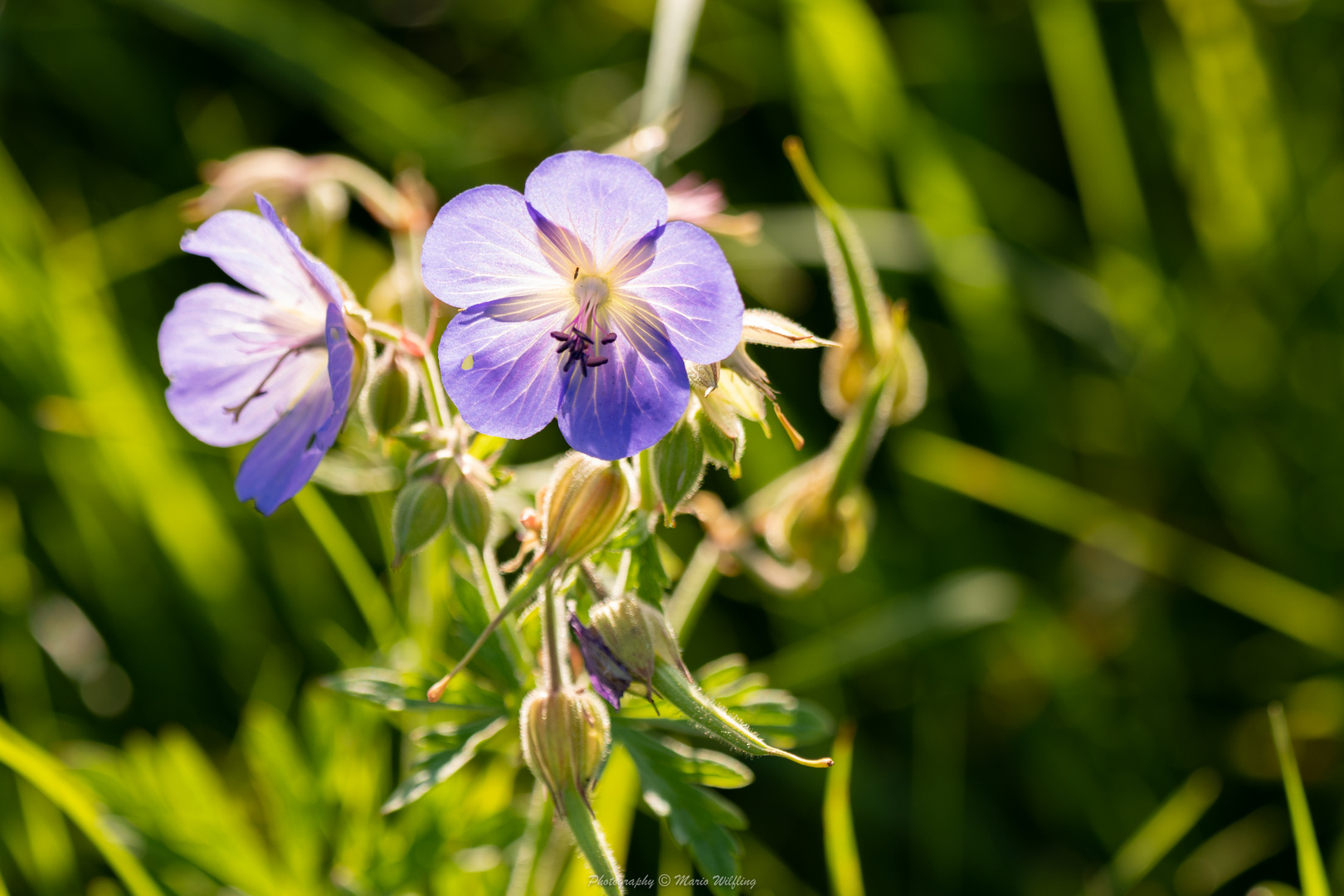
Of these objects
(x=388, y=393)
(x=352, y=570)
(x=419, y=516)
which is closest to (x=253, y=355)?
(x=388, y=393)

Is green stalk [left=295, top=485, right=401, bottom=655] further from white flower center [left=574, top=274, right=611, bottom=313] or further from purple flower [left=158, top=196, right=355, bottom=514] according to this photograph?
white flower center [left=574, top=274, right=611, bottom=313]

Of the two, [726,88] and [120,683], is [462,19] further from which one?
[120,683]

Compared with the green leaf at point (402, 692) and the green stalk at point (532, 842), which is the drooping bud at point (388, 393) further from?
the green stalk at point (532, 842)

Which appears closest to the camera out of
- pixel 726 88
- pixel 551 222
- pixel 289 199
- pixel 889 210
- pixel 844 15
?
pixel 551 222

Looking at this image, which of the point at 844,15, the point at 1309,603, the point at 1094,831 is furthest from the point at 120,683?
the point at 1309,603

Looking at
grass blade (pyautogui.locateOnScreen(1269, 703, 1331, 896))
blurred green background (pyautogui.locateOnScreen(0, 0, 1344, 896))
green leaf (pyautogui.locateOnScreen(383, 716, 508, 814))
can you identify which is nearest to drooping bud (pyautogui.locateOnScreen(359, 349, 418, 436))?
green leaf (pyautogui.locateOnScreen(383, 716, 508, 814))

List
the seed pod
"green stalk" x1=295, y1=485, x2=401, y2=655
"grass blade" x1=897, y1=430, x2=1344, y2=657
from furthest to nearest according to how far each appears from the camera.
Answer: "grass blade" x1=897, y1=430, x2=1344, y2=657 → "green stalk" x1=295, y1=485, x2=401, y2=655 → the seed pod

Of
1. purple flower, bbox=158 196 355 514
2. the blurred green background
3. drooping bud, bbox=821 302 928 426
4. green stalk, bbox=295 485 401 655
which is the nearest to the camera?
purple flower, bbox=158 196 355 514
